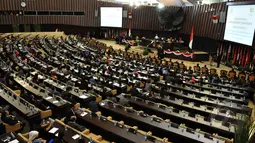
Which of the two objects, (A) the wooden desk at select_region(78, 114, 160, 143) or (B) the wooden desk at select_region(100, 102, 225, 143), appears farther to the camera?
(B) the wooden desk at select_region(100, 102, 225, 143)

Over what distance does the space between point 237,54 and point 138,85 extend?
12.5 m

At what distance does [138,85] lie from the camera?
1112 centimetres

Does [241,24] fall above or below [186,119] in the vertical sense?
above

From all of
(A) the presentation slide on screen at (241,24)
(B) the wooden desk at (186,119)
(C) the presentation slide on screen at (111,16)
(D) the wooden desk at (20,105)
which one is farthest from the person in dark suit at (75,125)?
(C) the presentation slide on screen at (111,16)

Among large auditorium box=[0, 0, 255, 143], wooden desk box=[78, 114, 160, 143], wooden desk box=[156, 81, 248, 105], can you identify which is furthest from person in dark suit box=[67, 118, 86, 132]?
wooden desk box=[156, 81, 248, 105]

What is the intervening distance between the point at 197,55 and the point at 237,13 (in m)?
5.51

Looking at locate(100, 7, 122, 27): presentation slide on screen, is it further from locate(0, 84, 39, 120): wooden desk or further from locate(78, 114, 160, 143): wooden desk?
locate(78, 114, 160, 143): wooden desk

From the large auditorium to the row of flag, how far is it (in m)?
0.09

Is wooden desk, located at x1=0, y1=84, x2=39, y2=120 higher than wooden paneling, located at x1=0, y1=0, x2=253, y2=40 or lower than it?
lower

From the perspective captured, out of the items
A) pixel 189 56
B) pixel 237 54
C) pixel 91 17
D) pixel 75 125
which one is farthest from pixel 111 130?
pixel 91 17

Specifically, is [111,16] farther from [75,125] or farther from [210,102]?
[75,125]

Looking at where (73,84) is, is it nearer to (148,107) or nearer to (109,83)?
(109,83)

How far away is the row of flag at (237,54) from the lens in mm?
17141

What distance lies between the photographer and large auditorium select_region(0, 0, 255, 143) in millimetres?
6289
